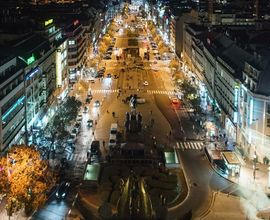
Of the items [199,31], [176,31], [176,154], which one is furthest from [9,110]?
[176,31]

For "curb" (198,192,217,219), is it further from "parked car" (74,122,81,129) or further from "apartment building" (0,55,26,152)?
"parked car" (74,122,81,129)

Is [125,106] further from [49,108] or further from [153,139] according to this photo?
[153,139]

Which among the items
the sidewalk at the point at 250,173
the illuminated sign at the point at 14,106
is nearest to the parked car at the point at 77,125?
the illuminated sign at the point at 14,106

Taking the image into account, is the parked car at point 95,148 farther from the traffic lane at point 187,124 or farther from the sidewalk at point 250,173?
the sidewalk at point 250,173

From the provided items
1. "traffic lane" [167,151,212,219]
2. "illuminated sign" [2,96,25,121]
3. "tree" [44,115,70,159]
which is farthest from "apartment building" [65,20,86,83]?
"traffic lane" [167,151,212,219]

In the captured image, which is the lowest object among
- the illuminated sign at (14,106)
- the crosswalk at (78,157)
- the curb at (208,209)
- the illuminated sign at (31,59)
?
the curb at (208,209)

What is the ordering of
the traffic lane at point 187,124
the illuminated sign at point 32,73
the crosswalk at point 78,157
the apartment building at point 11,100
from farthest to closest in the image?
the traffic lane at point 187,124 → the illuminated sign at point 32,73 → the crosswalk at point 78,157 → the apartment building at point 11,100

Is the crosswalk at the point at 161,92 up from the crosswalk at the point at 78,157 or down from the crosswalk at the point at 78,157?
up
